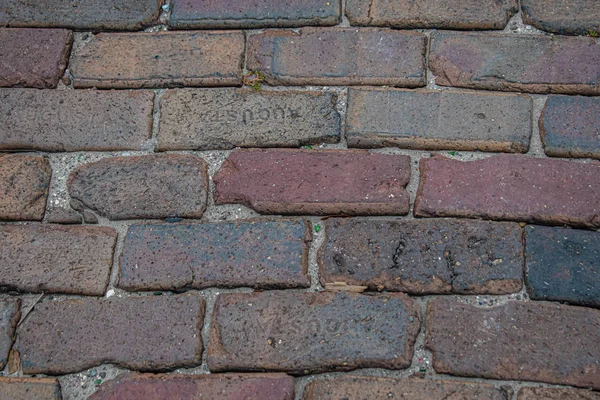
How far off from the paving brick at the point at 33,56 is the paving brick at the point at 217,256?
27.0 inches

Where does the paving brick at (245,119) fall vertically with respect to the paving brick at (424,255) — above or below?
above

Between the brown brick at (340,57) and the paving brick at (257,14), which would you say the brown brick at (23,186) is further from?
the brown brick at (340,57)

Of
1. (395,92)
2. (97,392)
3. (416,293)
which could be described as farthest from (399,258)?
(97,392)

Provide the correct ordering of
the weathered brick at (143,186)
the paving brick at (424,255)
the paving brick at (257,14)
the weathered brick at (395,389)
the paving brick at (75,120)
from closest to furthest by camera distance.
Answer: the weathered brick at (395,389) < the paving brick at (424,255) < the weathered brick at (143,186) < the paving brick at (75,120) < the paving brick at (257,14)

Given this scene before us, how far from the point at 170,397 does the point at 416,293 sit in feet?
2.53

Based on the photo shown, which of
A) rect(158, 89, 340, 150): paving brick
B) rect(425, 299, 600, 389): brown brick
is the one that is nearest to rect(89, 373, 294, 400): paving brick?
rect(425, 299, 600, 389): brown brick

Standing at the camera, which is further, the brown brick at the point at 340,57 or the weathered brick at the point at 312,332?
the brown brick at the point at 340,57

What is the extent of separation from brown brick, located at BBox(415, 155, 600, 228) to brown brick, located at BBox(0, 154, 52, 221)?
1210 mm

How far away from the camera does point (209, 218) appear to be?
1.89m

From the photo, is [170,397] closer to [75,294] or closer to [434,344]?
[75,294]

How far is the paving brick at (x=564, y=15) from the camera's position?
207 cm

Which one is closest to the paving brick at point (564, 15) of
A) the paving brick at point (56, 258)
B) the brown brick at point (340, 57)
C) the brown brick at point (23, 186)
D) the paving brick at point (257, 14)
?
the brown brick at point (340, 57)

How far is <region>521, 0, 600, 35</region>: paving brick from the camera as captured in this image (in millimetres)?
2072

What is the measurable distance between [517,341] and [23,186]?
1.61 meters
